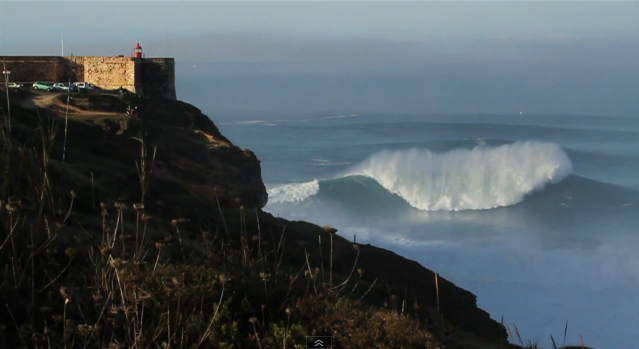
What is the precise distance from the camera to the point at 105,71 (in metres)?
27.3

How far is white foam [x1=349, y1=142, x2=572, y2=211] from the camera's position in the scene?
3280cm

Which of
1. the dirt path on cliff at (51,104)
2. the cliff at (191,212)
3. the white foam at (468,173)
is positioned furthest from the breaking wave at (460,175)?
the cliff at (191,212)

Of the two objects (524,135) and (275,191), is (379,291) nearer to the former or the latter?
(275,191)

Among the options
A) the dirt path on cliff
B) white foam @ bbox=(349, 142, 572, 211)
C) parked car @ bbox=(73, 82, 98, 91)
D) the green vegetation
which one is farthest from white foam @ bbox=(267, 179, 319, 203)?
the green vegetation

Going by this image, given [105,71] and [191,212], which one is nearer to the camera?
[191,212]

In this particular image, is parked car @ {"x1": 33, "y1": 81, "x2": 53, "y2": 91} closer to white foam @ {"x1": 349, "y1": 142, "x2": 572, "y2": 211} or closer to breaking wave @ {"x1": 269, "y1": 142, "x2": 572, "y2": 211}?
breaking wave @ {"x1": 269, "y1": 142, "x2": 572, "y2": 211}

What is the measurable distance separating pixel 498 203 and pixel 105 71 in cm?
1787

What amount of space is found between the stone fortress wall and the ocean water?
7433 millimetres

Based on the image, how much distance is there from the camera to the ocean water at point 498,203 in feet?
57.4

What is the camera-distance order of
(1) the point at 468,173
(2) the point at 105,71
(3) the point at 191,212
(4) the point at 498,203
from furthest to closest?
1. (1) the point at 468,173
2. (4) the point at 498,203
3. (2) the point at 105,71
4. (3) the point at 191,212

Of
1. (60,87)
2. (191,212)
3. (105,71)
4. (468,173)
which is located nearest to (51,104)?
(60,87)

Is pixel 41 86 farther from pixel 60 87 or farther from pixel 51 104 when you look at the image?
pixel 51 104

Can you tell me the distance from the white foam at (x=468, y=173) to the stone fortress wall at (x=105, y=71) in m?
12.6

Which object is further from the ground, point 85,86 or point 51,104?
point 85,86
